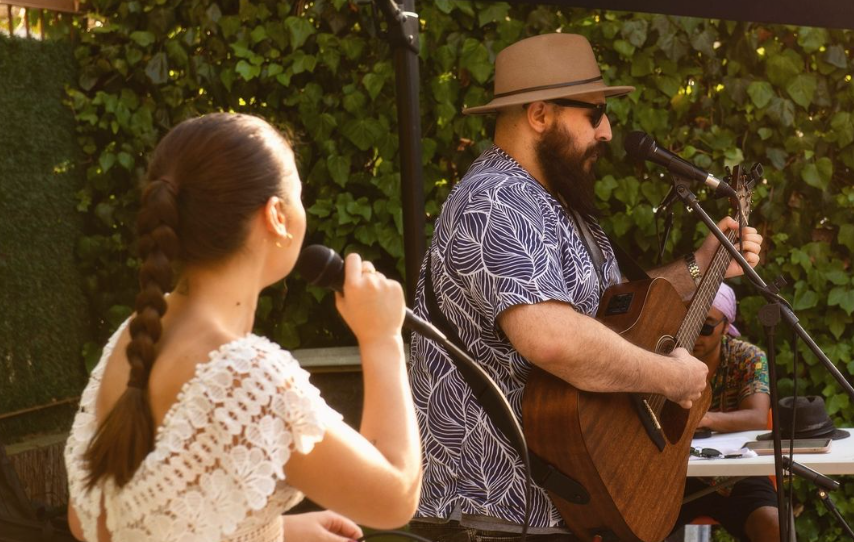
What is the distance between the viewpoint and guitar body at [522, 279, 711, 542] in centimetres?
Result: 241

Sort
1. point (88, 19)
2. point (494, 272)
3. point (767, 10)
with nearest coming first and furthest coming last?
point (494, 272) → point (767, 10) → point (88, 19)

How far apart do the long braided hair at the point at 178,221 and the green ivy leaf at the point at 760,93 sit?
131 inches

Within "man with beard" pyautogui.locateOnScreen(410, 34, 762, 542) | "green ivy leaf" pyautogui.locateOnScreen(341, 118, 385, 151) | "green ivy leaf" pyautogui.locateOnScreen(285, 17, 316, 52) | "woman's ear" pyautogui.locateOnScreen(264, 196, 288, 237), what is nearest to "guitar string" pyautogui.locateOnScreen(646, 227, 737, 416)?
"man with beard" pyautogui.locateOnScreen(410, 34, 762, 542)

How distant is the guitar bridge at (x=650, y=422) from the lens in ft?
8.60

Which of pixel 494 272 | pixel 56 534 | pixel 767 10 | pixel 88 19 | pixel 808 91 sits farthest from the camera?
pixel 88 19

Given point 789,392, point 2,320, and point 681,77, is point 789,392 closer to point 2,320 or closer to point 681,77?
point 681,77

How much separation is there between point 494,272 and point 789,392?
9.11 feet

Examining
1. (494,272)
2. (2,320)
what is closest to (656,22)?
(494,272)

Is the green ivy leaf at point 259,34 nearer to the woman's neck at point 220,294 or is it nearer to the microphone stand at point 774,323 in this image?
the microphone stand at point 774,323

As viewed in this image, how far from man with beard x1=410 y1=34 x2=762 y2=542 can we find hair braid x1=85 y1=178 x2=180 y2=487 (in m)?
1.02

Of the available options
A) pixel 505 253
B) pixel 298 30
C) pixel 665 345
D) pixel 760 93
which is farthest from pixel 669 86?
pixel 505 253

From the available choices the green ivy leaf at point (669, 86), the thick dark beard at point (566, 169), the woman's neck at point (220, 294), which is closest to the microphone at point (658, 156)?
the thick dark beard at point (566, 169)

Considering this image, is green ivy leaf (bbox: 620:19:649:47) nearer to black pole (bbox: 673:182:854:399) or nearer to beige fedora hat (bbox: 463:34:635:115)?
beige fedora hat (bbox: 463:34:635:115)

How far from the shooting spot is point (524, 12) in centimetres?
456
